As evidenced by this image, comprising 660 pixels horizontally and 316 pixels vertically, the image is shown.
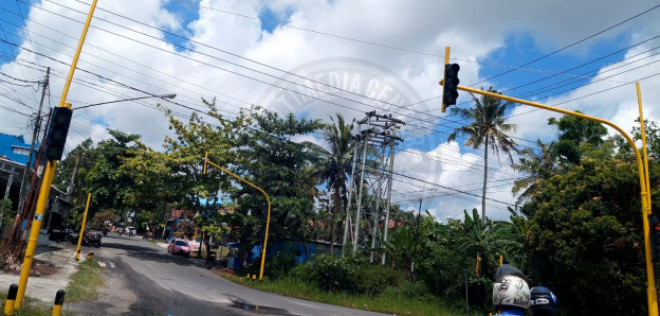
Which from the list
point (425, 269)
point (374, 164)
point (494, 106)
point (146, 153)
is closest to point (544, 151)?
point (494, 106)

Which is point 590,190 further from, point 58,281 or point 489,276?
point 58,281

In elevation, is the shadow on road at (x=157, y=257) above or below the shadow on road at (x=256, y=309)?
above

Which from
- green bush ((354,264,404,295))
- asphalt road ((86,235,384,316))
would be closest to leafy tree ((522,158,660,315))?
asphalt road ((86,235,384,316))

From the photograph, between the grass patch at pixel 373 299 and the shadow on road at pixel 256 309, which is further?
the grass patch at pixel 373 299

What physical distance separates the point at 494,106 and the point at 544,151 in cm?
652

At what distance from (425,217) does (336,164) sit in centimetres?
869

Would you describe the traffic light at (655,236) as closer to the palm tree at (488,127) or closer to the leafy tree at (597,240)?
the leafy tree at (597,240)

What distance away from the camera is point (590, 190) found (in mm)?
14367

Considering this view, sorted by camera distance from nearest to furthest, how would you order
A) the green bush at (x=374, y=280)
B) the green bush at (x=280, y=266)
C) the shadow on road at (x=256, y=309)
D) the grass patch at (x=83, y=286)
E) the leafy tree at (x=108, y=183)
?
the grass patch at (x=83, y=286) → the shadow on road at (x=256, y=309) → the green bush at (x=374, y=280) → the green bush at (x=280, y=266) → the leafy tree at (x=108, y=183)

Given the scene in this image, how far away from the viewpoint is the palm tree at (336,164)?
107 ft

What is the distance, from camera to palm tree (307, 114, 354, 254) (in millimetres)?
32688

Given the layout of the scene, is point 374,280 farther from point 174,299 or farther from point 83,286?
point 83,286

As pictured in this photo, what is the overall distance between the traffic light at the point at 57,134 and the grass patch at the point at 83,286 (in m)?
5.63

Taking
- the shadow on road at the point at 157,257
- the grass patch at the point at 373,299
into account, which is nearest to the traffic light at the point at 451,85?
the grass patch at the point at 373,299
